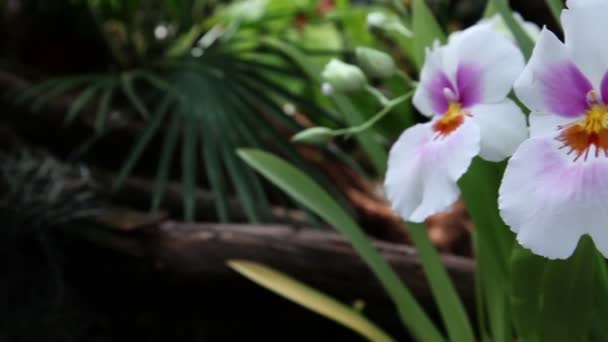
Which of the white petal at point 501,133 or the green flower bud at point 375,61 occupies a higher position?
the green flower bud at point 375,61

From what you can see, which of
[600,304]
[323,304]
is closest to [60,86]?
[323,304]

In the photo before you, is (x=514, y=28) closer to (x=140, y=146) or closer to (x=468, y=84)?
(x=468, y=84)

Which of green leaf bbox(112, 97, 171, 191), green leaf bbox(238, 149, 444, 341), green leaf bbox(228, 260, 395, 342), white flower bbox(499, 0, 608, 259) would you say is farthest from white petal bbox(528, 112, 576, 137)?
green leaf bbox(112, 97, 171, 191)

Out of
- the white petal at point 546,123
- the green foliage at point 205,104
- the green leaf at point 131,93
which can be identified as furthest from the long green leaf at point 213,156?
the white petal at point 546,123

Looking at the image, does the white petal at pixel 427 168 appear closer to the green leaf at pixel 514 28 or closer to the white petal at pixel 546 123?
the white petal at pixel 546 123

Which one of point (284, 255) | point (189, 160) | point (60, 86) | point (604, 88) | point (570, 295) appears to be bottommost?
point (284, 255)

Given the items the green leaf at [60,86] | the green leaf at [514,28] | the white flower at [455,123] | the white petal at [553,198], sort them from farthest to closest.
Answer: the green leaf at [60,86] → the green leaf at [514,28] → the white flower at [455,123] → the white petal at [553,198]

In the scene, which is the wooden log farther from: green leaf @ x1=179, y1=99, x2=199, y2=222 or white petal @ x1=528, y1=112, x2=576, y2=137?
white petal @ x1=528, y1=112, x2=576, y2=137

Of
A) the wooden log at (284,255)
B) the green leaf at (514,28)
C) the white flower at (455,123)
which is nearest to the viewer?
the white flower at (455,123)
